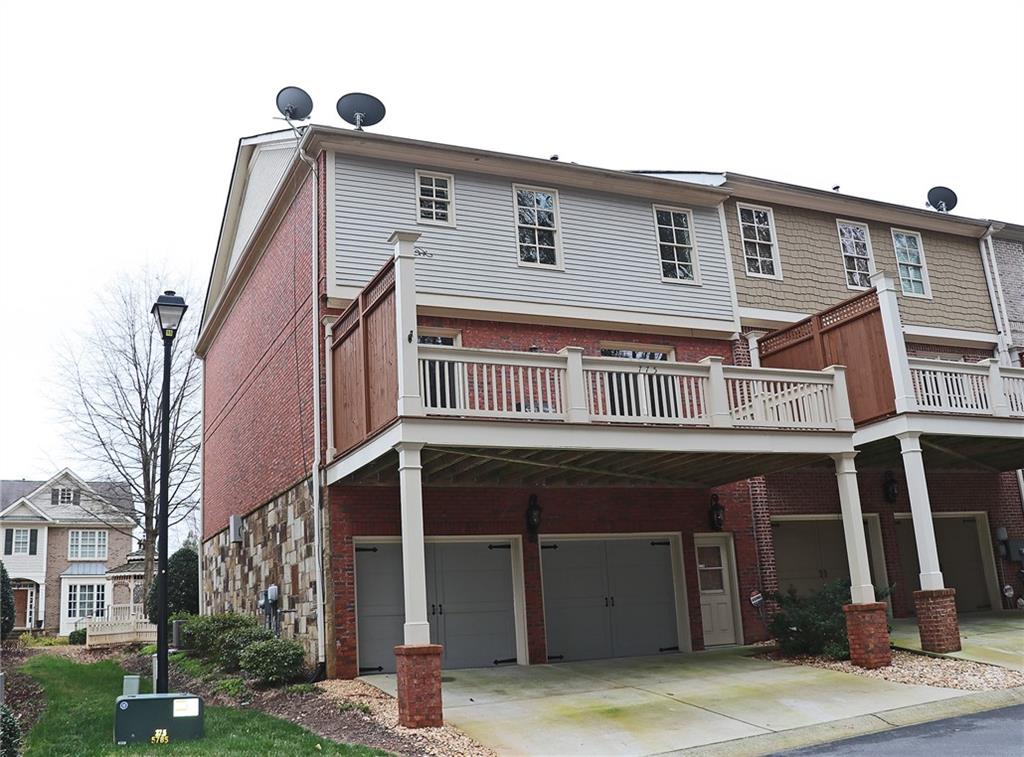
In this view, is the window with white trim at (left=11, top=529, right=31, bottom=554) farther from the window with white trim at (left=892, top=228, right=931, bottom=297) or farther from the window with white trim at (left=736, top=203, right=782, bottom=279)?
the window with white trim at (left=892, top=228, right=931, bottom=297)

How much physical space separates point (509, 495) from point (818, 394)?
4.92 meters

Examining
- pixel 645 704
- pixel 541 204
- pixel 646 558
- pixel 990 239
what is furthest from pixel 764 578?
pixel 990 239

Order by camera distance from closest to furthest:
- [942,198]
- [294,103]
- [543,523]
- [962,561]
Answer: [543,523]
[294,103]
[962,561]
[942,198]

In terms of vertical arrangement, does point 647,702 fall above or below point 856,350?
below

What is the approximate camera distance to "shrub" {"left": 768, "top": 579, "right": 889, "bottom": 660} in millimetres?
13188

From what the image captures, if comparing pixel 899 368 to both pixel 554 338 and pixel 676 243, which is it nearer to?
pixel 676 243

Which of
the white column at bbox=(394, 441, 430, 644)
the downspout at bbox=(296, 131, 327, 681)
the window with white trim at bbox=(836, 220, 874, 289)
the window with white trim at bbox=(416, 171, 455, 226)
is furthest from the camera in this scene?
the window with white trim at bbox=(836, 220, 874, 289)

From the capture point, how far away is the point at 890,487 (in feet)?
57.7

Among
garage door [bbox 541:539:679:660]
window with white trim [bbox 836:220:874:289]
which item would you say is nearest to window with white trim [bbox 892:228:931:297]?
window with white trim [bbox 836:220:874:289]

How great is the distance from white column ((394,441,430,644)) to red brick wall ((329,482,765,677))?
301 centimetres

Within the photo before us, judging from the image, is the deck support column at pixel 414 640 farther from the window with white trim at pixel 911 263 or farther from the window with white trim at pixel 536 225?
the window with white trim at pixel 911 263

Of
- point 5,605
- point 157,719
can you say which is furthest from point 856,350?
point 5,605

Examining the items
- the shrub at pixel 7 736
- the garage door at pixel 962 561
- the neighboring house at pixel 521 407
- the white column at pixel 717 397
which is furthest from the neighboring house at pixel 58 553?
the white column at pixel 717 397

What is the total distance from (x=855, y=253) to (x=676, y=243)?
14.1 ft
